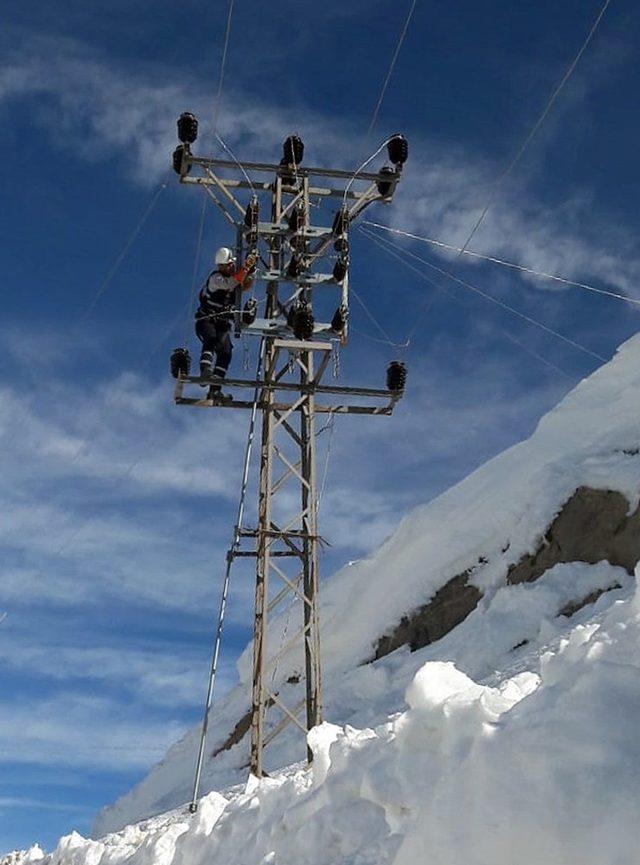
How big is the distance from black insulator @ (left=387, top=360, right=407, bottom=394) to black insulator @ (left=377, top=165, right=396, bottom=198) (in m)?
2.46

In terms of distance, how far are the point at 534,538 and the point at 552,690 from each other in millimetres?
14547

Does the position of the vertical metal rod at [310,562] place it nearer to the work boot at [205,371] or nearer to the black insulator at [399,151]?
the work boot at [205,371]

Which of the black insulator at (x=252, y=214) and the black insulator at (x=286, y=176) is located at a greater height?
the black insulator at (x=286, y=176)

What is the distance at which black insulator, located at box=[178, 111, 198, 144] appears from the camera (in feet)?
41.3

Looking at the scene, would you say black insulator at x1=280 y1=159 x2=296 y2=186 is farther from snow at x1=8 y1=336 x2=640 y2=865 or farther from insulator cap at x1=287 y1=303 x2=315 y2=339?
snow at x1=8 y1=336 x2=640 y2=865

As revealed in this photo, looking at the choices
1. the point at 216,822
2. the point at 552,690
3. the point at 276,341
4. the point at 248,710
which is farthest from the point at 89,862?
the point at 248,710

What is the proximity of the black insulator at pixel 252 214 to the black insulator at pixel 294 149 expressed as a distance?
858 mm

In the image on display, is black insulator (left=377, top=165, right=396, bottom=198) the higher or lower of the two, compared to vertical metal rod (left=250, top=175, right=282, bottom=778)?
higher

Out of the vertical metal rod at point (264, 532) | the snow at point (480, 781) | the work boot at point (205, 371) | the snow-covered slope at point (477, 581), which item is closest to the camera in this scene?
the snow at point (480, 781)

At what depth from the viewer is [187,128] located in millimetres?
12609

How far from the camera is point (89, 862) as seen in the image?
29.7ft

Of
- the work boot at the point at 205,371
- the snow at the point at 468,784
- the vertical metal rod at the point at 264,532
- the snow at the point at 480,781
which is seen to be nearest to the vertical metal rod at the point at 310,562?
the vertical metal rod at the point at 264,532

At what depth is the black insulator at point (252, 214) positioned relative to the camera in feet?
39.7

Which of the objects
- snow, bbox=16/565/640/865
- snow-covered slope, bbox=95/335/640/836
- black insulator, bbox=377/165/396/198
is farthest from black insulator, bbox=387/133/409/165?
snow, bbox=16/565/640/865
